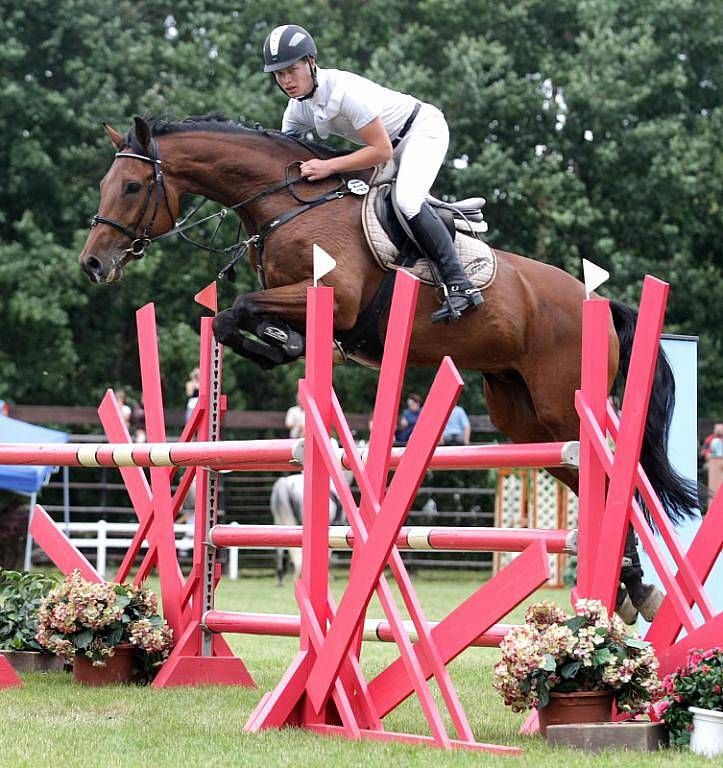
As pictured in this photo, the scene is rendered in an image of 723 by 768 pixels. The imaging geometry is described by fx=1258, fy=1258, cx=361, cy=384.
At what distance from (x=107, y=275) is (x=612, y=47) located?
45.4ft

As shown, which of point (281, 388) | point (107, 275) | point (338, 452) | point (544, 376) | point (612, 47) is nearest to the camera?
point (338, 452)

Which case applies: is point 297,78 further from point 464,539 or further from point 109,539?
point 109,539

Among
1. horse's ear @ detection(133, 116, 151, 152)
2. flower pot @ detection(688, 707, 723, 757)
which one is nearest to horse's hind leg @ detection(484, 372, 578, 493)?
horse's ear @ detection(133, 116, 151, 152)

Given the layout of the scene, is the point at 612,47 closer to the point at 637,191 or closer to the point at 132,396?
the point at 637,191

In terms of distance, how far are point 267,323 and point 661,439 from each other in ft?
7.02

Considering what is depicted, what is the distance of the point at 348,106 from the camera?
5.43 meters

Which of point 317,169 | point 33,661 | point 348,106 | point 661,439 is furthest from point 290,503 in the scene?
point 348,106

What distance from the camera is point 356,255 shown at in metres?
5.54

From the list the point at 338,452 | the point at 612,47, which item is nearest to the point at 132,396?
the point at 612,47

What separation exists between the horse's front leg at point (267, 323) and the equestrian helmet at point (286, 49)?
3.15 feet

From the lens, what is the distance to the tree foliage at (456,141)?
57.7ft

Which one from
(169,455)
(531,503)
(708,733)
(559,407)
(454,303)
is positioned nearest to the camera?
(708,733)

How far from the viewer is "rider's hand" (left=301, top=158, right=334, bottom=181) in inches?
221

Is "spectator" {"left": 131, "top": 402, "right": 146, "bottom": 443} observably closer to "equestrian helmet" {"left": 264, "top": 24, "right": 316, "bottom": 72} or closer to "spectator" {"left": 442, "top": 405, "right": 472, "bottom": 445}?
"spectator" {"left": 442, "top": 405, "right": 472, "bottom": 445}
